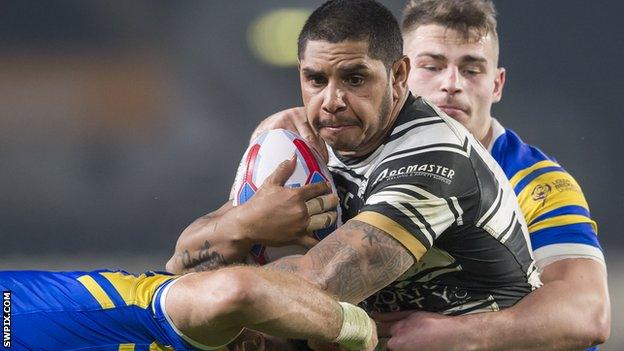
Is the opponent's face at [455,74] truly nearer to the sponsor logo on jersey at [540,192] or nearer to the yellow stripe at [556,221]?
the sponsor logo on jersey at [540,192]

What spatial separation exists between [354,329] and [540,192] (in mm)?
1495

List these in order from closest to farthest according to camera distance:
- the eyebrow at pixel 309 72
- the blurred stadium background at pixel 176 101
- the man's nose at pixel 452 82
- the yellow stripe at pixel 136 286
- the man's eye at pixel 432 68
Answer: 1. the yellow stripe at pixel 136 286
2. the eyebrow at pixel 309 72
3. the man's nose at pixel 452 82
4. the man's eye at pixel 432 68
5. the blurred stadium background at pixel 176 101

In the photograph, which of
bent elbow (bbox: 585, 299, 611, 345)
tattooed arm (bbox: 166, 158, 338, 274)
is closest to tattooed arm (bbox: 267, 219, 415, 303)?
tattooed arm (bbox: 166, 158, 338, 274)

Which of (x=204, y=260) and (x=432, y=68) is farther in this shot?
(x=432, y=68)

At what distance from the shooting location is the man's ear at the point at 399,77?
11.2 feet

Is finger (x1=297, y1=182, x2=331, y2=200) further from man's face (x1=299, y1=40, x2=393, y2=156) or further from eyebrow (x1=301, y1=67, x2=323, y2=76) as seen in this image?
eyebrow (x1=301, y1=67, x2=323, y2=76)

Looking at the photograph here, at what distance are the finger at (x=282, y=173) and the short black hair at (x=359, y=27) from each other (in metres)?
0.34

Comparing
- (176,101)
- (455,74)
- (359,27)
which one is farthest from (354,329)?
(176,101)

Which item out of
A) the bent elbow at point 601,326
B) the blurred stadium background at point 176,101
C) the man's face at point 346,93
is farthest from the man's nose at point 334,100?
the blurred stadium background at point 176,101

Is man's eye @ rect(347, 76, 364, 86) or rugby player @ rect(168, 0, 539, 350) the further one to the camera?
man's eye @ rect(347, 76, 364, 86)

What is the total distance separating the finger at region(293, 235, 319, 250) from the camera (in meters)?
3.29

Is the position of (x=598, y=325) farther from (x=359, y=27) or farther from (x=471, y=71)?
(x=359, y=27)

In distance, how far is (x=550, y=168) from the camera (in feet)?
14.3

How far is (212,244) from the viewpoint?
11.3ft
